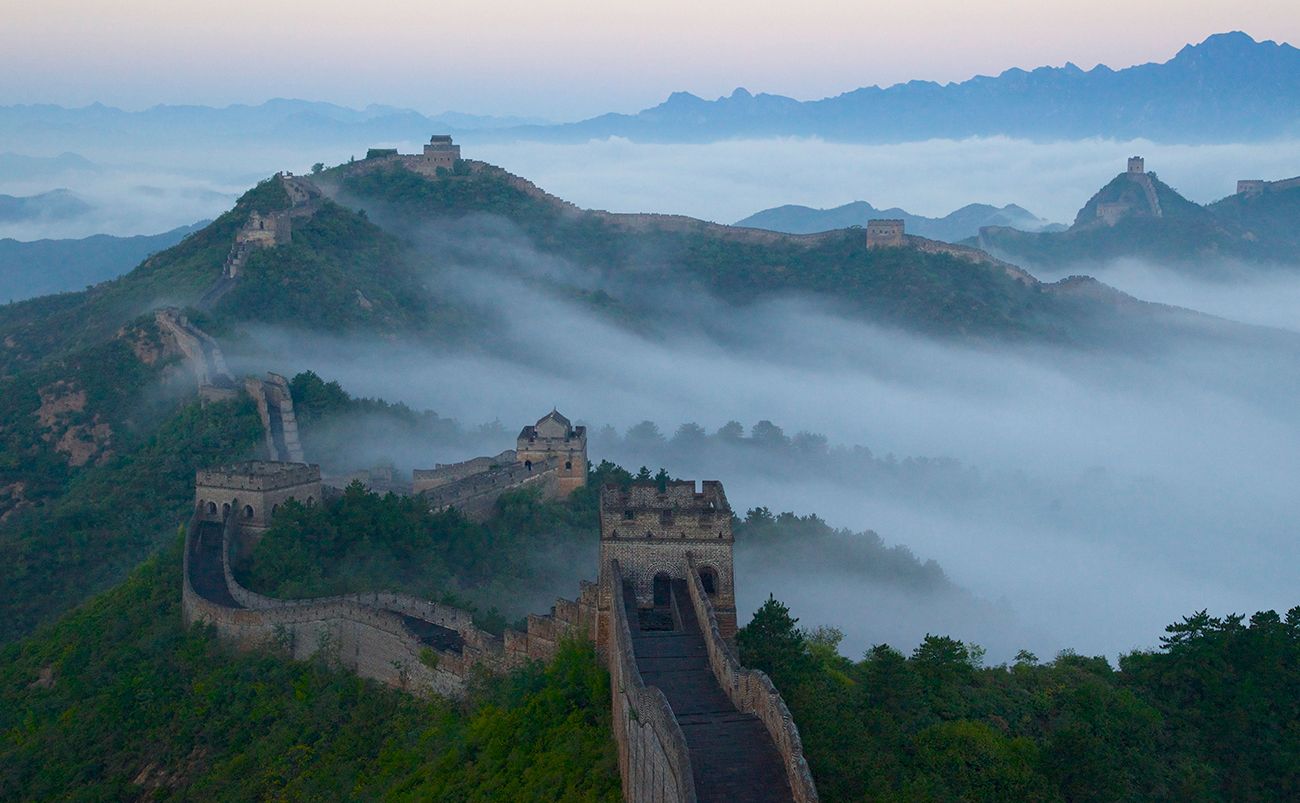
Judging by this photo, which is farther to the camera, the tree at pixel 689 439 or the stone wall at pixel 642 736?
the tree at pixel 689 439

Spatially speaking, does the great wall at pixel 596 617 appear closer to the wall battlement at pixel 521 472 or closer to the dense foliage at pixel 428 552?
the wall battlement at pixel 521 472

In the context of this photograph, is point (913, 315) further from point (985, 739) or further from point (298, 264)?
point (985, 739)

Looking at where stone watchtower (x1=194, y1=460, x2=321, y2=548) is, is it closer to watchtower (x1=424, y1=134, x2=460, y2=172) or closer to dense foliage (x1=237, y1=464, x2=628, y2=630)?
dense foliage (x1=237, y1=464, x2=628, y2=630)

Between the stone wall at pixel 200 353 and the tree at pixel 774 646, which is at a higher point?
the stone wall at pixel 200 353

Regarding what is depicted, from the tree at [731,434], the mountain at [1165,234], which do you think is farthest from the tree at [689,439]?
the mountain at [1165,234]

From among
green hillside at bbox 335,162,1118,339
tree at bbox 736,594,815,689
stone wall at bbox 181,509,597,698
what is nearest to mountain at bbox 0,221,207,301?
green hillside at bbox 335,162,1118,339

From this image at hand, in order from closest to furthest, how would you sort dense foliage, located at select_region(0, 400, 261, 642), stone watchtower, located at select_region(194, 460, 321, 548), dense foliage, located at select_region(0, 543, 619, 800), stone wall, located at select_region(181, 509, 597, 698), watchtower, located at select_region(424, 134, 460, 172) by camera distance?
dense foliage, located at select_region(0, 543, 619, 800), stone wall, located at select_region(181, 509, 597, 698), stone watchtower, located at select_region(194, 460, 321, 548), dense foliage, located at select_region(0, 400, 261, 642), watchtower, located at select_region(424, 134, 460, 172)

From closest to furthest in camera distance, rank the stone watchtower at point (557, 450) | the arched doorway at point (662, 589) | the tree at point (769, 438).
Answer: the arched doorway at point (662, 589)
the stone watchtower at point (557, 450)
the tree at point (769, 438)
